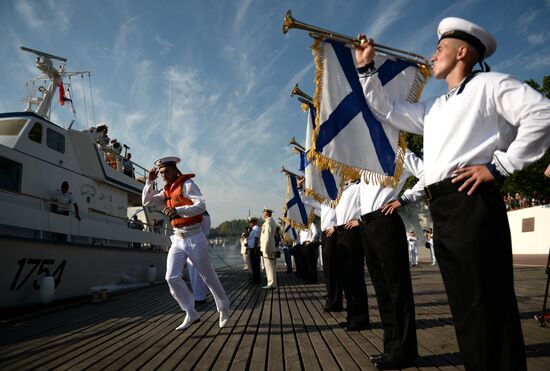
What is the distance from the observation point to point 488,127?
1980 millimetres

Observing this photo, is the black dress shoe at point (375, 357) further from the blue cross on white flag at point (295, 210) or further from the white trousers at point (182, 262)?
the blue cross on white flag at point (295, 210)

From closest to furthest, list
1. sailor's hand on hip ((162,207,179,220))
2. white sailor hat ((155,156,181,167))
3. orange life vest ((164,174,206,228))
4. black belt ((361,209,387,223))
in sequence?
black belt ((361,209,387,223)) < sailor's hand on hip ((162,207,179,220)) < orange life vest ((164,174,206,228)) < white sailor hat ((155,156,181,167))

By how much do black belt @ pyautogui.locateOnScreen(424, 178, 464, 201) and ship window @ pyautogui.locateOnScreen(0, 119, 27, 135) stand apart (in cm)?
945

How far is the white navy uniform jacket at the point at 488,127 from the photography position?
5.72ft

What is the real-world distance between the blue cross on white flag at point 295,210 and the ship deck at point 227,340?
3487 millimetres

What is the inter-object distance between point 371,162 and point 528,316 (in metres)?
3.48

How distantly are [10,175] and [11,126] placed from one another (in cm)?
170

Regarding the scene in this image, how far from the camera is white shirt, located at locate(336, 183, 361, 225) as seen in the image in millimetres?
4656

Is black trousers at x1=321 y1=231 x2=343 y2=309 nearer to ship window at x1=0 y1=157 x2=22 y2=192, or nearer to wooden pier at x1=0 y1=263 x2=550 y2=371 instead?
wooden pier at x1=0 y1=263 x2=550 y2=371

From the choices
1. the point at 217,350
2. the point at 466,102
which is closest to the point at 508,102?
the point at 466,102

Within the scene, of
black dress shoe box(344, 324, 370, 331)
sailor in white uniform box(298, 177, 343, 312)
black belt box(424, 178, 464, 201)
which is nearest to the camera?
black belt box(424, 178, 464, 201)

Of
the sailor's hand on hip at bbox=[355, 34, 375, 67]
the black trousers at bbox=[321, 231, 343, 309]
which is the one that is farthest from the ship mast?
the sailor's hand on hip at bbox=[355, 34, 375, 67]

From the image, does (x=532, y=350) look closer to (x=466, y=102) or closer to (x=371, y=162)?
(x=371, y=162)

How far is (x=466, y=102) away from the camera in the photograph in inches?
79.3
